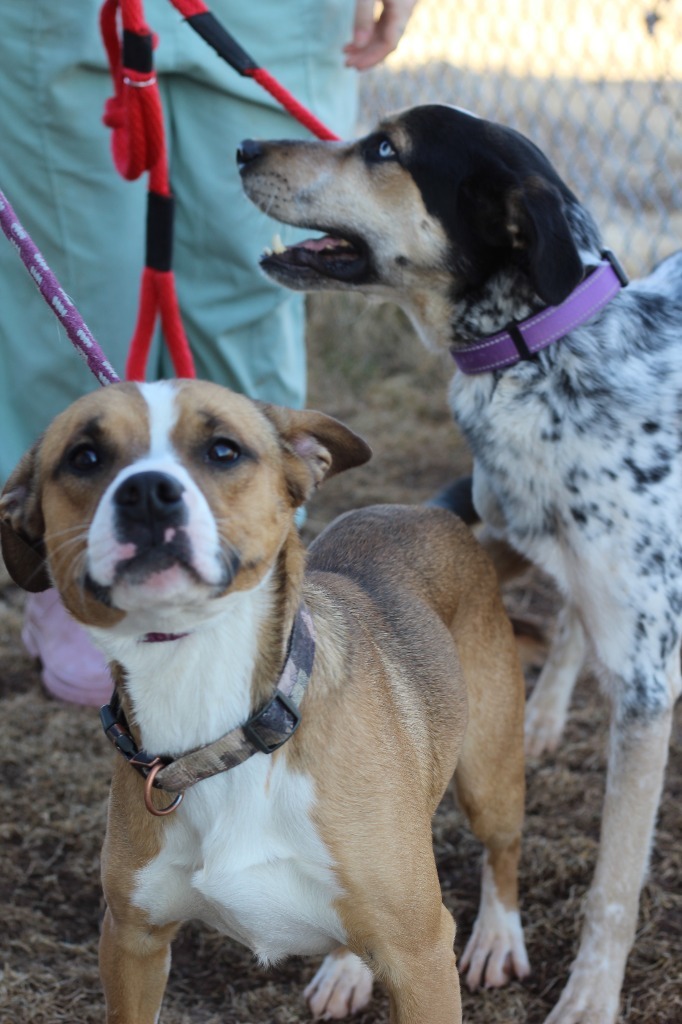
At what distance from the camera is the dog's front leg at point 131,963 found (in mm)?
2100

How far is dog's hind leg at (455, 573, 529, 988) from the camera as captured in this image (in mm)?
2664

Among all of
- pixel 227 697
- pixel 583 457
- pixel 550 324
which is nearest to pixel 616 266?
→ pixel 550 324

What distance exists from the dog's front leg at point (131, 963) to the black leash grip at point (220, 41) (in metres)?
2.06

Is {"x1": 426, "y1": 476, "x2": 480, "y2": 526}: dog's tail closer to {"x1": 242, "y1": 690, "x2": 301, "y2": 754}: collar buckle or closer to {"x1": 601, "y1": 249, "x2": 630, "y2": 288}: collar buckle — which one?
{"x1": 601, "y1": 249, "x2": 630, "y2": 288}: collar buckle

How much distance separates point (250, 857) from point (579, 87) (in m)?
5.44

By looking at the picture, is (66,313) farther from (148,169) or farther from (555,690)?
(555,690)

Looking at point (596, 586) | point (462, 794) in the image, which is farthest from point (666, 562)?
point (462, 794)

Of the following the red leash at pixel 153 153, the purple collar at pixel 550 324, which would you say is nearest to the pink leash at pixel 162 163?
the red leash at pixel 153 153

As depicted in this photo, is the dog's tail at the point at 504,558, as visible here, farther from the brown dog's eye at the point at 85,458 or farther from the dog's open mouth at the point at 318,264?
the brown dog's eye at the point at 85,458

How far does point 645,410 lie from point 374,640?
36.3 inches

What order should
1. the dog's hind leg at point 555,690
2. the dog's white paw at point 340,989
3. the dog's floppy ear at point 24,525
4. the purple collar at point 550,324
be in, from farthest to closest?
the dog's hind leg at point 555,690 < the purple collar at point 550,324 < the dog's white paw at point 340,989 < the dog's floppy ear at point 24,525

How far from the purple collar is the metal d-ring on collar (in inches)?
45.3

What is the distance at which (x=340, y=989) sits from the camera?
2605 millimetres

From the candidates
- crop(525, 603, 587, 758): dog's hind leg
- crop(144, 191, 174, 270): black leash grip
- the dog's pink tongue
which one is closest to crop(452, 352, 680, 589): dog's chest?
the dog's pink tongue
